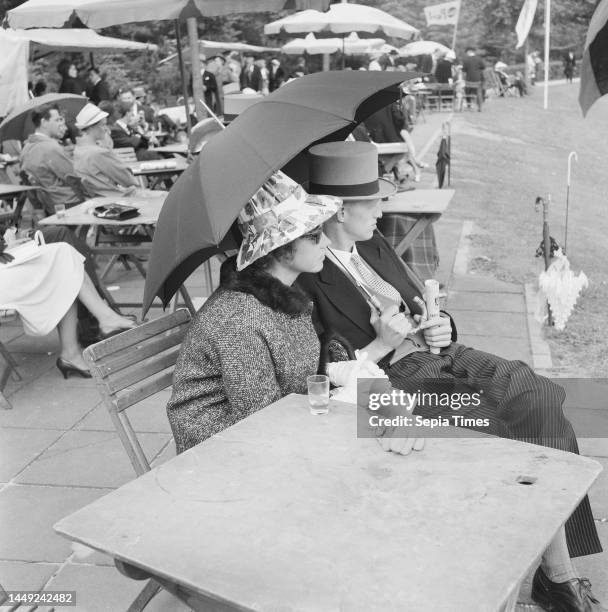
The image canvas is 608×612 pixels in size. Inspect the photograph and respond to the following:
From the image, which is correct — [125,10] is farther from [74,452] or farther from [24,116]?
[74,452]

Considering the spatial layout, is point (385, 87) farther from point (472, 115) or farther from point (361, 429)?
point (472, 115)

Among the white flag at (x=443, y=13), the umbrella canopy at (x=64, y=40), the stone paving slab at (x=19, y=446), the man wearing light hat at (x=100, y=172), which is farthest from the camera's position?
the white flag at (x=443, y=13)

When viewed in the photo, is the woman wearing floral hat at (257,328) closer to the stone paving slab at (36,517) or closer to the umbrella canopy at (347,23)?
the stone paving slab at (36,517)

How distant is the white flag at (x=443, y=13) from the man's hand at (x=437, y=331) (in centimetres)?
2414

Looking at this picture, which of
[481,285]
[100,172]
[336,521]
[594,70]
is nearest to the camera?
[336,521]

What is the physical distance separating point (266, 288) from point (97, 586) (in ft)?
4.33

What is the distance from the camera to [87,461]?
13.4 ft

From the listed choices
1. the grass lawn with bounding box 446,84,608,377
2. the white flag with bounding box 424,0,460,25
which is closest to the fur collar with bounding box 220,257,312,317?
the grass lawn with bounding box 446,84,608,377

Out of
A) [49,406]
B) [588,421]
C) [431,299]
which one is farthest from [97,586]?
[588,421]

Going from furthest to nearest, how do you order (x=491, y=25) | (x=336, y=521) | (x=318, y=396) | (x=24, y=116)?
1. (x=491, y=25)
2. (x=24, y=116)
3. (x=318, y=396)
4. (x=336, y=521)

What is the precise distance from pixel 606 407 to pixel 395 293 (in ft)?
5.64

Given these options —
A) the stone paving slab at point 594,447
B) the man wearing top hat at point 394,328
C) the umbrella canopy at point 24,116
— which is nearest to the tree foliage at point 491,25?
the umbrella canopy at point 24,116

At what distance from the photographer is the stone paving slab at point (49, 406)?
15.1ft

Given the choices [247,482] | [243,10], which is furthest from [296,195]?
[243,10]
